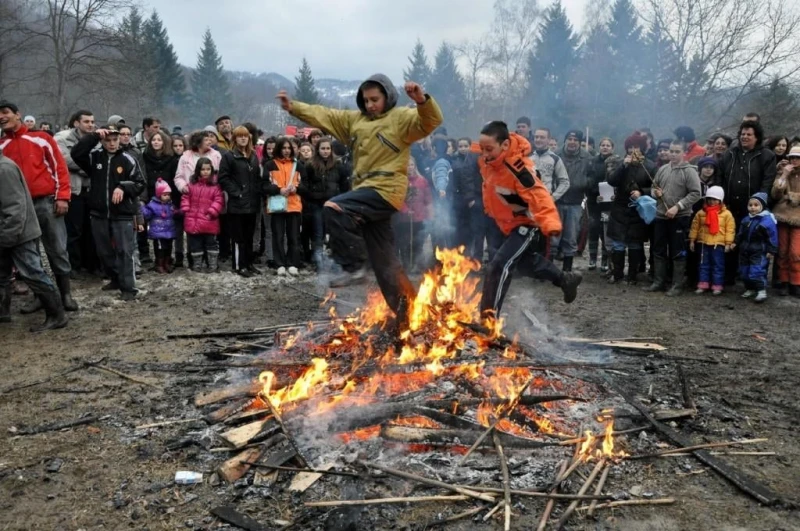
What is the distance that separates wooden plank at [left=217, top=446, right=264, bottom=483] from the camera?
3.63 meters

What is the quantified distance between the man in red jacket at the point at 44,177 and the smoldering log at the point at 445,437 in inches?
219

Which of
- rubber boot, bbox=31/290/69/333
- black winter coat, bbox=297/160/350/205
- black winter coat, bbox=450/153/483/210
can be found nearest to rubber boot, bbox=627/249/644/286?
black winter coat, bbox=450/153/483/210

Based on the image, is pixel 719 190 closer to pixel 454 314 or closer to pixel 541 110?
pixel 454 314

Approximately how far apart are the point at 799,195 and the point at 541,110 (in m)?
31.8

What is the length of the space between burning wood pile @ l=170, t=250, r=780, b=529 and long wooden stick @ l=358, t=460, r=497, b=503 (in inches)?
0.5

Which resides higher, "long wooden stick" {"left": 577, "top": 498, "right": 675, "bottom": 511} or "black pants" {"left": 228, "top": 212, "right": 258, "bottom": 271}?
"black pants" {"left": 228, "top": 212, "right": 258, "bottom": 271}

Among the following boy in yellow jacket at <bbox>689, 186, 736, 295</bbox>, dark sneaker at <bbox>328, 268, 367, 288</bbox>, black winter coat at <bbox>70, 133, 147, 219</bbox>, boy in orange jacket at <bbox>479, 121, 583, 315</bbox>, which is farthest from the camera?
boy in yellow jacket at <bbox>689, 186, 736, 295</bbox>

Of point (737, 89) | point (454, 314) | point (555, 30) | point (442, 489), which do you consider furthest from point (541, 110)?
point (442, 489)

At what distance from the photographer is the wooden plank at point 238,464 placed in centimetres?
363

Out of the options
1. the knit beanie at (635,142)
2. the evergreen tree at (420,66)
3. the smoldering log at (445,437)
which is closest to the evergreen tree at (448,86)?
the evergreen tree at (420,66)

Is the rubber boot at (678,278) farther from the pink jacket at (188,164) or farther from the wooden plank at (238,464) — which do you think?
the pink jacket at (188,164)

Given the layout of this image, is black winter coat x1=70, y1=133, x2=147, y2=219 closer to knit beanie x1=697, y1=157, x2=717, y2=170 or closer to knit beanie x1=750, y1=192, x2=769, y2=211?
knit beanie x1=697, y1=157, x2=717, y2=170

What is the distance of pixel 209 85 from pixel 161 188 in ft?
167

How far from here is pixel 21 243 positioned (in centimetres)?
659
